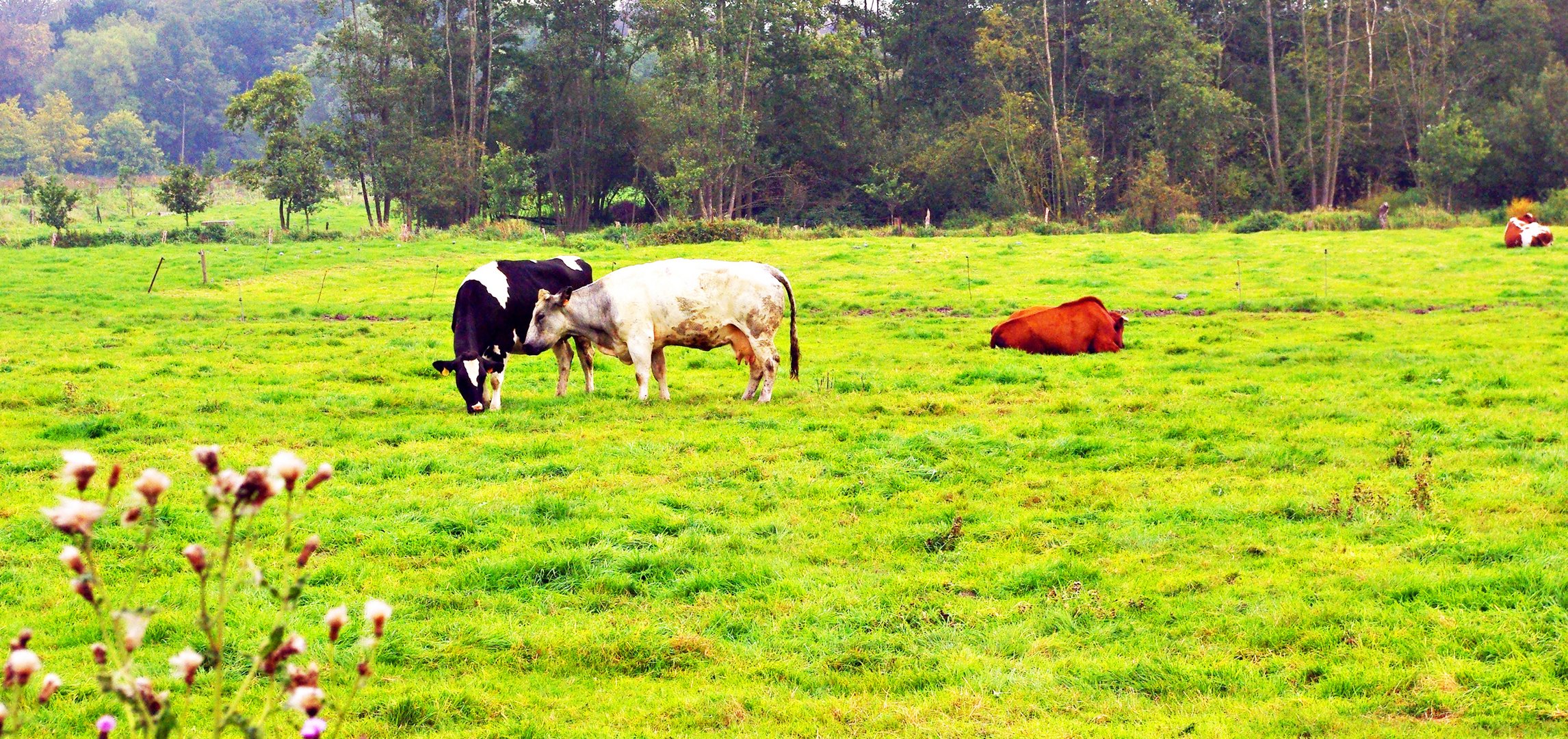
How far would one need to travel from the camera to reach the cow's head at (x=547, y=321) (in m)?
15.0

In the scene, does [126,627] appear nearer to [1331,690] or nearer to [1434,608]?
[1331,690]

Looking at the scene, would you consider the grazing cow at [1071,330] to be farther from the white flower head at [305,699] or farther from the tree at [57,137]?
the tree at [57,137]

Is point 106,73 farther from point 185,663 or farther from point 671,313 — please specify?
point 185,663

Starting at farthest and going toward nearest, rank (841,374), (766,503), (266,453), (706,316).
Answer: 1. (841,374)
2. (706,316)
3. (266,453)
4. (766,503)

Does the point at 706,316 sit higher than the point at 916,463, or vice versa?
the point at 706,316

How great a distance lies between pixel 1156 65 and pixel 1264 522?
5419 cm

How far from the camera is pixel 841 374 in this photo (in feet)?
53.8

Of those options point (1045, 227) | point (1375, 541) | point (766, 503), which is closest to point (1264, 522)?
point (1375, 541)

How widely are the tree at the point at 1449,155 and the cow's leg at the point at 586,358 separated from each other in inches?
1892

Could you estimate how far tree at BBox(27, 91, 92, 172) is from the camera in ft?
357

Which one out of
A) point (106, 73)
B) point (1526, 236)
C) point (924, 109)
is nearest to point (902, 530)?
point (1526, 236)

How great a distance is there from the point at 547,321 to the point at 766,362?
2733mm

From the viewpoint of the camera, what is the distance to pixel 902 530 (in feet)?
29.9

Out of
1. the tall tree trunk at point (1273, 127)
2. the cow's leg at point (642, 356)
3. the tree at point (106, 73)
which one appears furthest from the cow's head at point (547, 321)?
the tree at point (106, 73)
